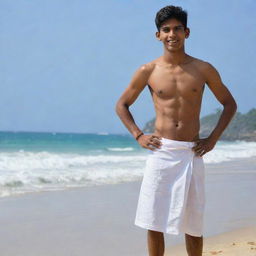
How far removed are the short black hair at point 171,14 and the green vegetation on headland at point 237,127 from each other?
2818 inches

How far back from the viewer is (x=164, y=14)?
3.11 metres

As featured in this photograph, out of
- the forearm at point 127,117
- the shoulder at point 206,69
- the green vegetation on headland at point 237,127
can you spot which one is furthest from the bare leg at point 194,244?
the green vegetation on headland at point 237,127

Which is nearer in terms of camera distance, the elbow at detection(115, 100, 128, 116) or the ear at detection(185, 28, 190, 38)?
the ear at detection(185, 28, 190, 38)

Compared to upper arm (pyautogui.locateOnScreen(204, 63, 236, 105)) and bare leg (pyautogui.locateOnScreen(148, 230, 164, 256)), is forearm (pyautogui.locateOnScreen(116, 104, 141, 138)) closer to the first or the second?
upper arm (pyautogui.locateOnScreen(204, 63, 236, 105))

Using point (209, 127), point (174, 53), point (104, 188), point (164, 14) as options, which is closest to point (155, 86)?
point (174, 53)

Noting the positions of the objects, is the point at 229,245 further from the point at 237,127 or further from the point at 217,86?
the point at 237,127

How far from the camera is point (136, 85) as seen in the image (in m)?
3.28

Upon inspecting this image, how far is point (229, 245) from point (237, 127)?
259 feet

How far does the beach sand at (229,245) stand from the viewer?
4395 mm

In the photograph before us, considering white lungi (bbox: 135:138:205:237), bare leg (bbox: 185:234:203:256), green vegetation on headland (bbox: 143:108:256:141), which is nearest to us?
white lungi (bbox: 135:138:205:237)

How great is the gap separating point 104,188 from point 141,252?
4584 mm

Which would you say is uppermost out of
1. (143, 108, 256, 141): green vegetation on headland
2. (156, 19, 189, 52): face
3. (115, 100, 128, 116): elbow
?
(156, 19, 189, 52): face

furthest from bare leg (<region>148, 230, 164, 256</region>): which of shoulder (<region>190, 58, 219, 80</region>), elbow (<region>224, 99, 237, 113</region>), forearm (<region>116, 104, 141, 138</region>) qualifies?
shoulder (<region>190, 58, 219, 80</region>)

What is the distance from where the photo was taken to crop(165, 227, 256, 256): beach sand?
4.39 m
